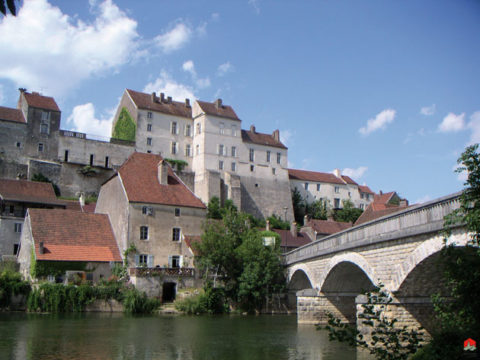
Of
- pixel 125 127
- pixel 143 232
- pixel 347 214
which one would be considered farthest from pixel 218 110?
pixel 143 232

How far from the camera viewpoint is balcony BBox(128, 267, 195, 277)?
38.8 meters

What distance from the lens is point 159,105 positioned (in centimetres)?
7069

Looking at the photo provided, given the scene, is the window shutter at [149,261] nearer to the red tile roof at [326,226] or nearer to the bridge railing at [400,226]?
the bridge railing at [400,226]

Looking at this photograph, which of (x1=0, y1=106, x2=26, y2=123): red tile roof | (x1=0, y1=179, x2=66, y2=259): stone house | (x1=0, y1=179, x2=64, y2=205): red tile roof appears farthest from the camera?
(x1=0, y1=106, x2=26, y2=123): red tile roof

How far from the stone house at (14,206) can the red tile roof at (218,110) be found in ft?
87.1

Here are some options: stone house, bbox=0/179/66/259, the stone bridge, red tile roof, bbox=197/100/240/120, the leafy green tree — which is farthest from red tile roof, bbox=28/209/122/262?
the leafy green tree

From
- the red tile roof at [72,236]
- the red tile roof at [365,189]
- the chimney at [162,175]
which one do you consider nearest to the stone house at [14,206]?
the red tile roof at [72,236]

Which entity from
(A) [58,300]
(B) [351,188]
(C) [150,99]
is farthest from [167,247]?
(B) [351,188]

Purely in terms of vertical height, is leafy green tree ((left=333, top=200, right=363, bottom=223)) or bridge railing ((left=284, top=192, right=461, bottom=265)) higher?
leafy green tree ((left=333, top=200, right=363, bottom=223))

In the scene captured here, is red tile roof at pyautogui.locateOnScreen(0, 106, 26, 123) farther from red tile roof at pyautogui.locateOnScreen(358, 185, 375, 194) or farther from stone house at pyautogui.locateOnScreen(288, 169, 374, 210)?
red tile roof at pyautogui.locateOnScreen(358, 185, 375, 194)

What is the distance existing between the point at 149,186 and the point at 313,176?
1630 inches

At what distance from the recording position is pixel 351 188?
3314 inches

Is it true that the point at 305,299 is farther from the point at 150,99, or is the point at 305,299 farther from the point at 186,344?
the point at 150,99

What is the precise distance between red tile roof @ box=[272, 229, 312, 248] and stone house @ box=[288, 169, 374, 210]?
1767cm
